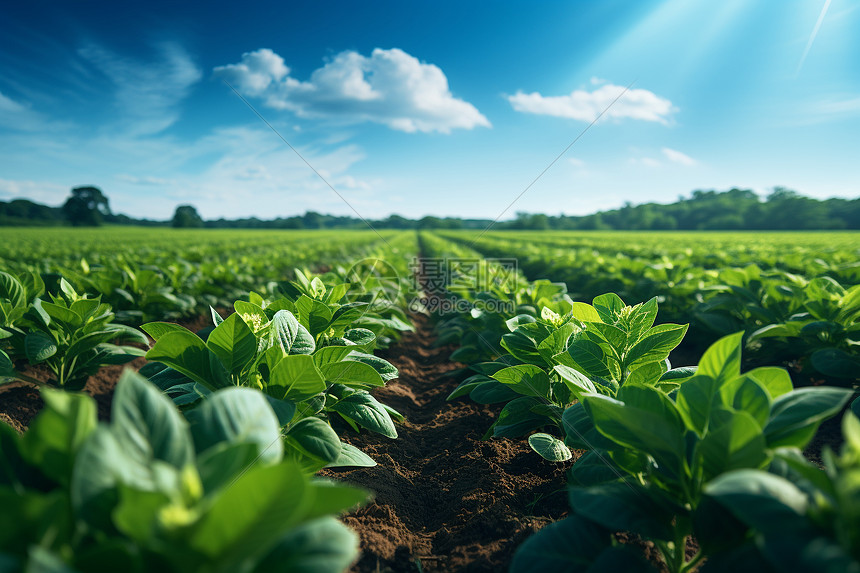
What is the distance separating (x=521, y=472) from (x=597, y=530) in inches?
55.8

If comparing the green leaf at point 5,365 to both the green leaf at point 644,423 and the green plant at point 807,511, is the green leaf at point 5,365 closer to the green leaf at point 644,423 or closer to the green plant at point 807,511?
the green leaf at point 644,423

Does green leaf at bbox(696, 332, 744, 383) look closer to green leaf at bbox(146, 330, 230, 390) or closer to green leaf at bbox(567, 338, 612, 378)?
green leaf at bbox(567, 338, 612, 378)

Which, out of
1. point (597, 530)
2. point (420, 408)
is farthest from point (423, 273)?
point (597, 530)

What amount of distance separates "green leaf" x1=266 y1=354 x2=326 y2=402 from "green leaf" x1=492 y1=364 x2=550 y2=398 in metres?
0.93

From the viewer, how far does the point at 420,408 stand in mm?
3912

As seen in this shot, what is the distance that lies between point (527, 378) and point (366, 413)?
87 cm

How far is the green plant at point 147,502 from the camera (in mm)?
747

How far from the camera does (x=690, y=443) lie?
121cm

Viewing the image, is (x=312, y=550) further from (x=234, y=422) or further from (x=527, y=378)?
(x=527, y=378)

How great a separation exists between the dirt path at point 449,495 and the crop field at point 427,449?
1 centimetres

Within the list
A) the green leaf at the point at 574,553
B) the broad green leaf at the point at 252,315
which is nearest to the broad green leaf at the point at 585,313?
the green leaf at the point at 574,553

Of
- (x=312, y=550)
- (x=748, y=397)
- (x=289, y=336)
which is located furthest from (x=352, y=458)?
(x=748, y=397)

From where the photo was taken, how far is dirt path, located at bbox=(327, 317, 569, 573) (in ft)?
6.28

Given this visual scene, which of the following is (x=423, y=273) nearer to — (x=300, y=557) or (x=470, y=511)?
(x=470, y=511)
